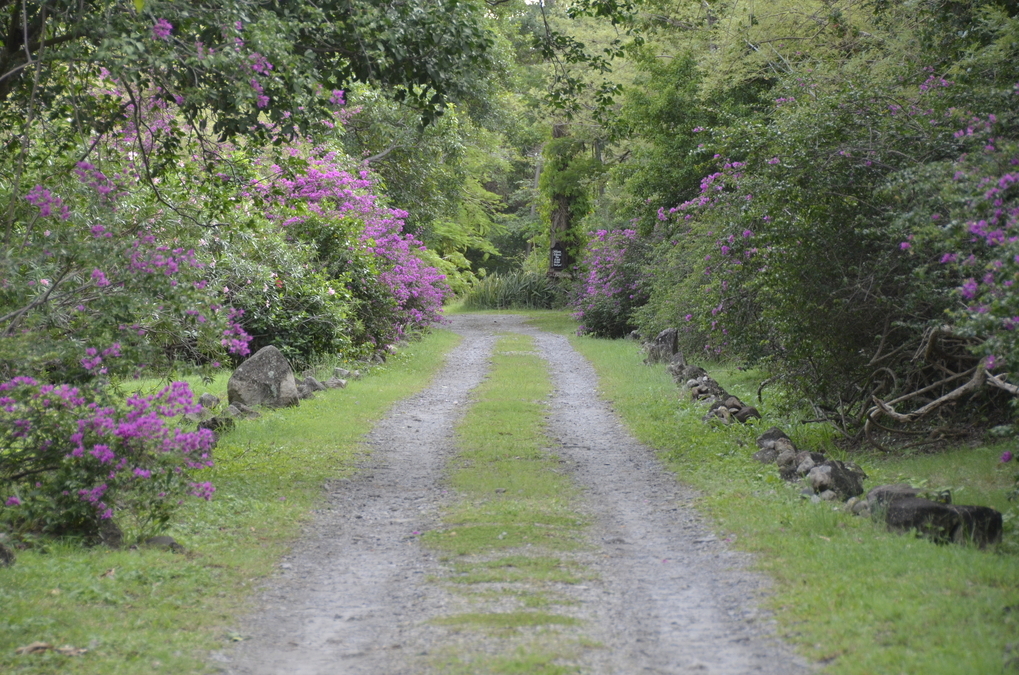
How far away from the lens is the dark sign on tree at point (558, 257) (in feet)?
127

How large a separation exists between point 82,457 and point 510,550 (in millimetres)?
3105

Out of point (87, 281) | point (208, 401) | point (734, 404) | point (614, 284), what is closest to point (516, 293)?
point (614, 284)

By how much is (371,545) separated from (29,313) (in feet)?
10.4

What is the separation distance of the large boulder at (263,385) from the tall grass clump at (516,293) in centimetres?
2608

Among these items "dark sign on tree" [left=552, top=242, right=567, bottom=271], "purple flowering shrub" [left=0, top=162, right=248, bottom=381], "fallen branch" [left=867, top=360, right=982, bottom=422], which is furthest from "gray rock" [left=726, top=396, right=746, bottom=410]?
"dark sign on tree" [left=552, top=242, right=567, bottom=271]

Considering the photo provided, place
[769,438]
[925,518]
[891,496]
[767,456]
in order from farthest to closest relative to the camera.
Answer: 1. [769,438]
2. [767,456]
3. [891,496]
4. [925,518]

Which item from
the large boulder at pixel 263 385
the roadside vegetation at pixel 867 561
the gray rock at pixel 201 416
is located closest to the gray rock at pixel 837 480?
the roadside vegetation at pixel 867 561

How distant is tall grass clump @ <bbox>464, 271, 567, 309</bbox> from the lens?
40625 mm

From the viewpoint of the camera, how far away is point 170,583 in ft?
20.5

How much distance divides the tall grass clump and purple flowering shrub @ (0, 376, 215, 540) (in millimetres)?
32716

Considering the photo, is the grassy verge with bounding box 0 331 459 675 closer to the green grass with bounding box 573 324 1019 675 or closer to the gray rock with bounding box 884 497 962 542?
the green grass with bounding box 573 324 1019 675

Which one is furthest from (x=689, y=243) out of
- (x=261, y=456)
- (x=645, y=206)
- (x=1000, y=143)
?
(x=1000, y=143)

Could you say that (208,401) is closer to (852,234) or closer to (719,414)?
(719,414)

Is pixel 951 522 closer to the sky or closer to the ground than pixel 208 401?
closer to the sky
